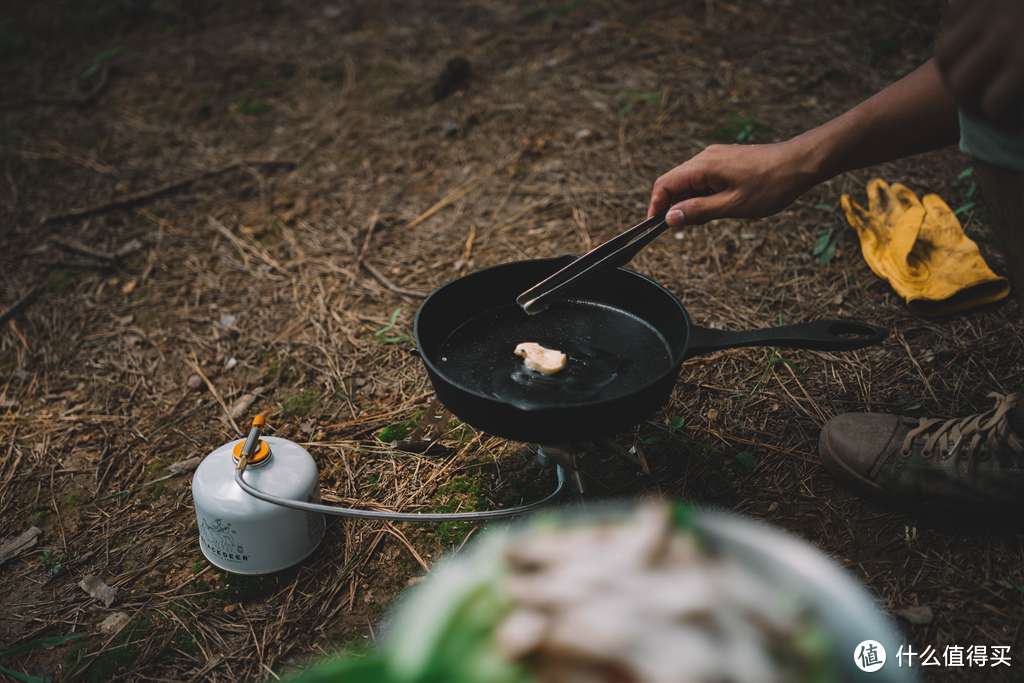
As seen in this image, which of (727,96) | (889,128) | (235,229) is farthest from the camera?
(727,96)

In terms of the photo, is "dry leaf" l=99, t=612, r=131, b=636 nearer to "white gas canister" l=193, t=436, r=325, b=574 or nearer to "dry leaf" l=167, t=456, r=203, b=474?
"white gas canister" l=193, t=436, r=325, b=574

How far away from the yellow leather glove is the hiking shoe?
2.21 ft

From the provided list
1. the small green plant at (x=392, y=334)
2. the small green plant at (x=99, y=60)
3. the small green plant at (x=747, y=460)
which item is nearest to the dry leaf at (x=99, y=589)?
the small green plant at (x=392, y=334)

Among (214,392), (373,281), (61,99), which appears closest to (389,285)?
(373,281)

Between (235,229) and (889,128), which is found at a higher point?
(889,128)

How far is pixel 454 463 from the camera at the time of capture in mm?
2139

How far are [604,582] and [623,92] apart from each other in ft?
12.0

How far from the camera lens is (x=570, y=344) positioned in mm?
1996

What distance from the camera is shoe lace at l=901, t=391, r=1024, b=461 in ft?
5.69

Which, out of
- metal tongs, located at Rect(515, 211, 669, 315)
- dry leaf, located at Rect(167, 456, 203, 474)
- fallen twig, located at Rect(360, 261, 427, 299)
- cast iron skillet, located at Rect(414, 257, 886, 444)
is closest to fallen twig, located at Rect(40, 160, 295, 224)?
fallen twig, located at Rect(360, 261, 427, 299)

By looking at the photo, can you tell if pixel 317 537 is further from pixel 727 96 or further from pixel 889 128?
pixel 727 96

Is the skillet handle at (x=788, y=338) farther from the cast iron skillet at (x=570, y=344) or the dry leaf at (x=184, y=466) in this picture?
the dry leaf at (x=184, y=466)

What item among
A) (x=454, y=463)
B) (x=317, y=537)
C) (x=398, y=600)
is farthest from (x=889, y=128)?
(x=317, y=537)

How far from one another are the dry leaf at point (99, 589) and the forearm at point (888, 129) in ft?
6.97
